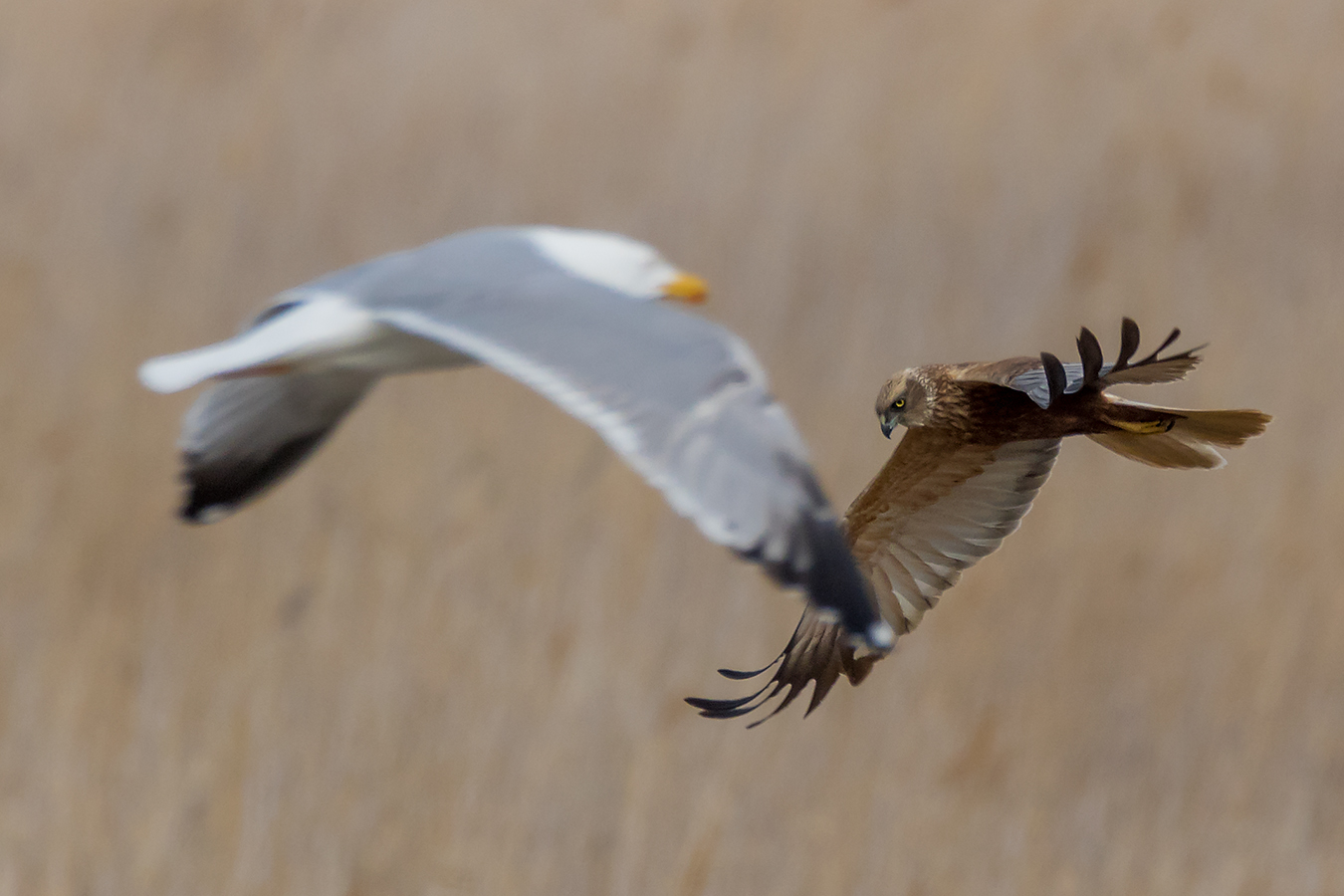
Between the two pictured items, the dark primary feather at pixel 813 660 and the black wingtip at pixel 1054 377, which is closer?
the black wingtip at pixel 1054 377

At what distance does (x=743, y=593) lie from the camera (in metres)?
1.76

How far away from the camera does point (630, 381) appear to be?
0.43 meters

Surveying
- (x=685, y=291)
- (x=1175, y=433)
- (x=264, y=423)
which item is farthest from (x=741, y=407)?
(x=264, y=423)

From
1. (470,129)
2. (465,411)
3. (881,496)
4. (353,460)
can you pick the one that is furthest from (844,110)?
(881,496)

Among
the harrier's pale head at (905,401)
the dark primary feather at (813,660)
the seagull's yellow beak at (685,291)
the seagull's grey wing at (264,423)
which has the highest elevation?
the seagull's yellow beak at (685,291)

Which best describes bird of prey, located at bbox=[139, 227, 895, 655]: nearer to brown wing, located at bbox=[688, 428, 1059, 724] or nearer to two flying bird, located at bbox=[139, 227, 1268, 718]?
two flying bird, located at bbox=[139, 227, 1268, 718]

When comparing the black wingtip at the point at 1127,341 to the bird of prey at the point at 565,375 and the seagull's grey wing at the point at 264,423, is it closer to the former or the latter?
the bird of prey at the point at 565,375

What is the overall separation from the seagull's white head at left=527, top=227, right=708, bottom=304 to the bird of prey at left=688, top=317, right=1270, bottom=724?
0.25 metres

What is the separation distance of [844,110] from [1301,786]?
121 cm

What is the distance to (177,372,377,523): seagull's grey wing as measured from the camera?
89 cm

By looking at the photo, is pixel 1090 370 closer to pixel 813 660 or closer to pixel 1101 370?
pixel 1101 370

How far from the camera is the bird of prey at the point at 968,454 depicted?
1.24 ft

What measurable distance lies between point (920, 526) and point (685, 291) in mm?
301

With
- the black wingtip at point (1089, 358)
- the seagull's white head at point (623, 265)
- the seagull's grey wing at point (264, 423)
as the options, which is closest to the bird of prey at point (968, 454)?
the black wingtip at point (1089, 358)
